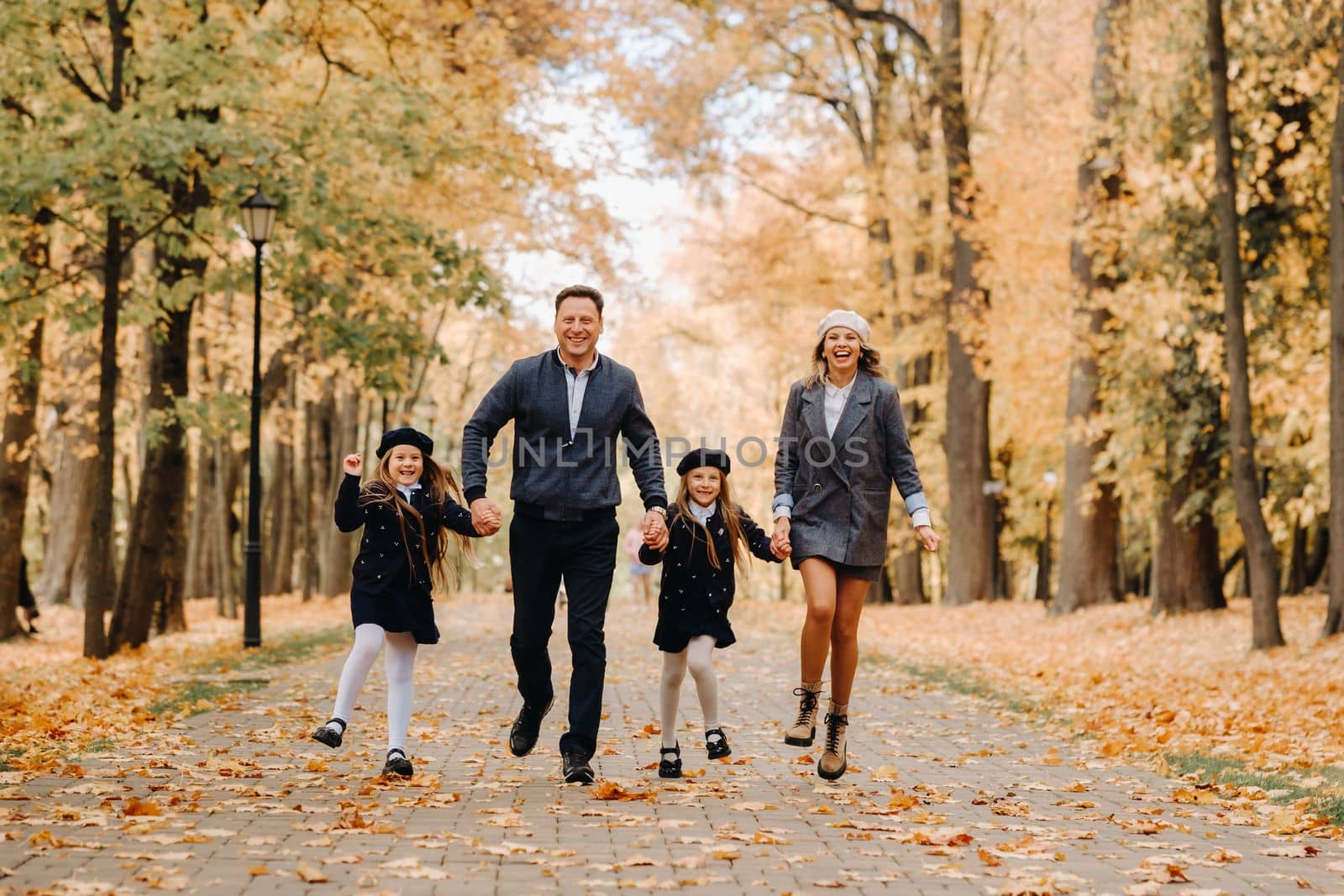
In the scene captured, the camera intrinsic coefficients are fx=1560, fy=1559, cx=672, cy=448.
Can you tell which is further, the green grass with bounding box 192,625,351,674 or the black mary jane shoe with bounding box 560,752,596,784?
the green grass with bounding box 192,625,351,674

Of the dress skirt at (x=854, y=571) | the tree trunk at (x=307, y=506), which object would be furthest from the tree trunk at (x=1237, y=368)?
the tree trunk at (x=307, y=506)

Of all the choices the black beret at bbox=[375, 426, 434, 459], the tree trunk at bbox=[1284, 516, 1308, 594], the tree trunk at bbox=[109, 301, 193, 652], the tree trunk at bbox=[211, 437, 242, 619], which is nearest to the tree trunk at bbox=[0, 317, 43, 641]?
the tree trunk at bbox=[109, 301, 193, 652]

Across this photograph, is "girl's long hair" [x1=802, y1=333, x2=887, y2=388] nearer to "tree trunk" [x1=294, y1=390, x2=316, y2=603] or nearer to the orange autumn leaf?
the orange autumn leaf

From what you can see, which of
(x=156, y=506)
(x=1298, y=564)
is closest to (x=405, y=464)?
(x=156, y=506)

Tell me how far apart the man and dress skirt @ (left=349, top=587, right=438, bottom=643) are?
0.49m

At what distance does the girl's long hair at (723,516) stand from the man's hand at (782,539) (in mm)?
343

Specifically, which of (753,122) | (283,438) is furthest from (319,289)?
(753,122)

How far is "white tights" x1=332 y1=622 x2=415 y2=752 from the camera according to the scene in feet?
24.8

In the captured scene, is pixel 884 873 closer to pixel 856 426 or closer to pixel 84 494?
pixel 856 426

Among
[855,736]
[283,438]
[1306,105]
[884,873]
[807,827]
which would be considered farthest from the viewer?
[283,438]

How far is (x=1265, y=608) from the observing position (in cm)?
1627

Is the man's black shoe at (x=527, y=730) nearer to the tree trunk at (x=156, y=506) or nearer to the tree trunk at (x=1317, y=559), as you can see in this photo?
the tree trunk at (x=156, y=506)

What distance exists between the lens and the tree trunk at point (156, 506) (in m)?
17.1

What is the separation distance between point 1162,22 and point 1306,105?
8.65 ft
